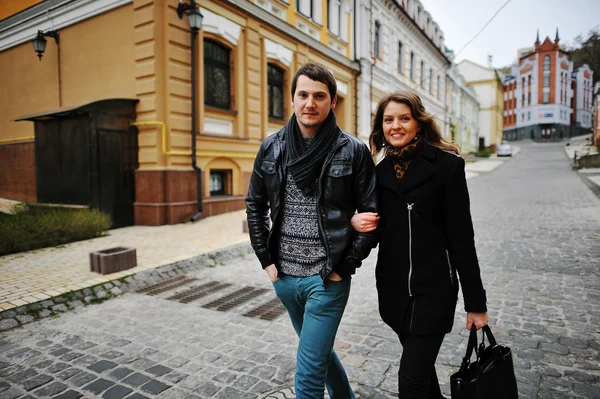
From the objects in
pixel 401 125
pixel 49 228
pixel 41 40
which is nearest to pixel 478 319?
pixel 401 125

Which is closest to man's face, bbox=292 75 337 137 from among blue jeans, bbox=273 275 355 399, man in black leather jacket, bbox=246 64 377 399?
man in black leather jacket, bbox=246 64 377 399

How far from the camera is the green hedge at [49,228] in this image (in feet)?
24.5

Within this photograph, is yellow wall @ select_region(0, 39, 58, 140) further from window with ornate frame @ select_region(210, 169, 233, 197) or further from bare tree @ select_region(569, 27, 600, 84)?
bare tree @ select_region(569, 27, 600, 84)

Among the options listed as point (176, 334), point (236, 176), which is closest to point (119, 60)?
point (236, 176)

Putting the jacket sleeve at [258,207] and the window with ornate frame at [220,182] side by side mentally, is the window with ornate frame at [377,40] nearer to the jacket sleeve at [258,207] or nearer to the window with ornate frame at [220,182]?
the window with ornate frame at [220,182]

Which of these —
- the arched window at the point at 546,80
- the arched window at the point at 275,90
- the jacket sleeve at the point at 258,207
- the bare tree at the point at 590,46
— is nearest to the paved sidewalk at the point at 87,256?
the jacket sleeve at the point at 258,207

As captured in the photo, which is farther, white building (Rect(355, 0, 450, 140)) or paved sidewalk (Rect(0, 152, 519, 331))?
white building (Rect(355, 0, 450, 140))

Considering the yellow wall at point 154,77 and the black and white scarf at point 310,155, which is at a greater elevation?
the yellow wall at point 154,77

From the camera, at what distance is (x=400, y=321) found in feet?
7.05

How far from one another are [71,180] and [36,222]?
222 centimetres

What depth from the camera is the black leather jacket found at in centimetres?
217

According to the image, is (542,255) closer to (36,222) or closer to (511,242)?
(511,242)

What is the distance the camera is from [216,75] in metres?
12.1

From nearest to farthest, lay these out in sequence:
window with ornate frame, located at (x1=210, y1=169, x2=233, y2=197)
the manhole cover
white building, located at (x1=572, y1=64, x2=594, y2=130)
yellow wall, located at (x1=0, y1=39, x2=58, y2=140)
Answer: the manhole cover, window with ornate frame, located at (x1=210, y1=169, x2=233, y2=197), yellow wall, located at (x1=0, y1=39, x2=58, y2=140), white building, located at (x1=572, y1=64, x2=594, y2=130)
